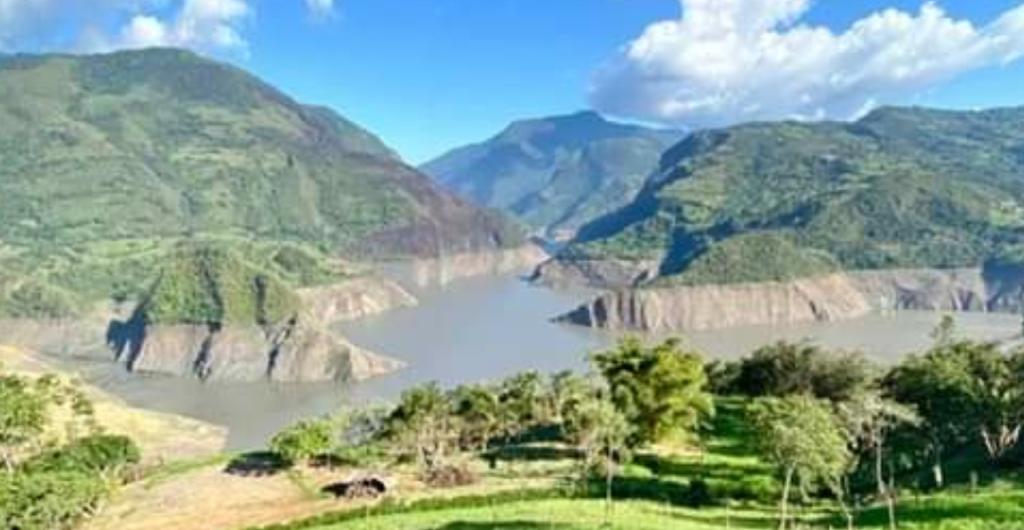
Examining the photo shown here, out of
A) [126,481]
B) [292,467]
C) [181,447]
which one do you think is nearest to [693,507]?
[292,467]

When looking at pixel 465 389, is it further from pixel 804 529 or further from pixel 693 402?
pixel 804 529

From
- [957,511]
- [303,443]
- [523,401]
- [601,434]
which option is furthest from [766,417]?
[523,401]

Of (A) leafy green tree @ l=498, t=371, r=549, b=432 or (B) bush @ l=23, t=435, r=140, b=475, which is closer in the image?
(B) bush @ l=23, t=435, r=140, b=475

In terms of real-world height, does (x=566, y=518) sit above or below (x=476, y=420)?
below

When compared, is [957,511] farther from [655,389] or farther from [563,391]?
[563,391]

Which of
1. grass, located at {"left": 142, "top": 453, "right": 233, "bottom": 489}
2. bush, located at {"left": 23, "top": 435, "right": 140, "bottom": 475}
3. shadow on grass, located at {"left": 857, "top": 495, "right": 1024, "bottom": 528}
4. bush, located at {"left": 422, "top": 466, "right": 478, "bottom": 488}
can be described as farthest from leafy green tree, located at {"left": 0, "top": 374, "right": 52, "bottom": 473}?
shadow on grass, located at {"left": 857, "top": 495, "right": 1024, "bottom": 528}

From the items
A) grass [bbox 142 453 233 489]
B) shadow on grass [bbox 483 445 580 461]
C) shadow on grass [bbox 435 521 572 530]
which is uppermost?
shadow on grass [bbox 483 445 580 461]

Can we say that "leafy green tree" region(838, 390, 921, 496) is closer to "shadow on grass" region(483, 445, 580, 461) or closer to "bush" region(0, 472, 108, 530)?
"shadow on grass" region(483, 445, 580, 461)
